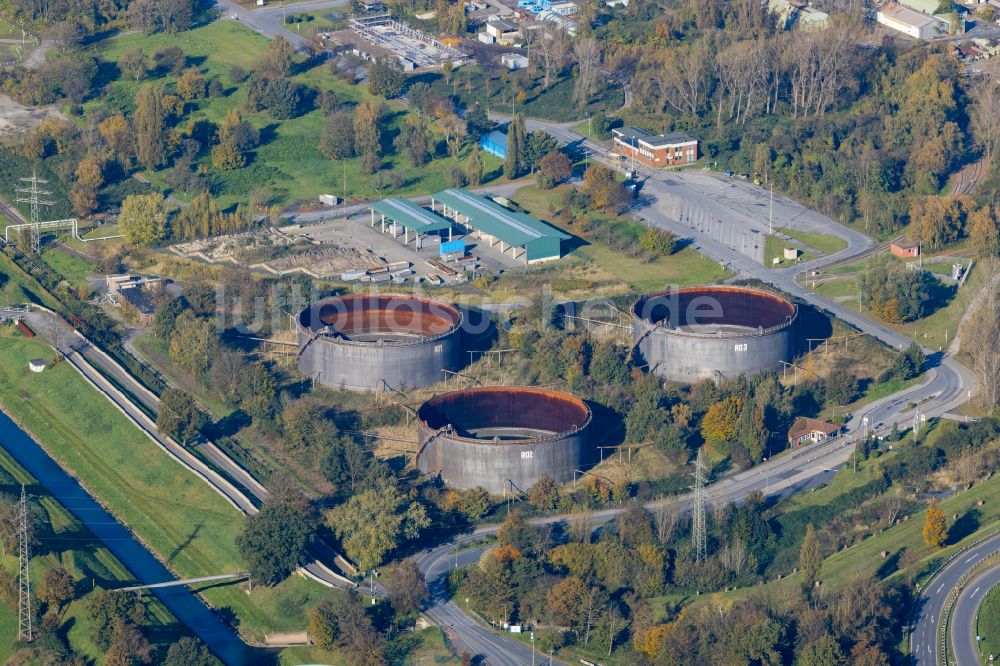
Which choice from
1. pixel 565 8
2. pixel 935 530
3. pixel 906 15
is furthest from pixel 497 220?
pixel 906 15

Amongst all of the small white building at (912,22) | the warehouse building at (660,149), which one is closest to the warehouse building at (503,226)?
the warehouse building at (660,149)

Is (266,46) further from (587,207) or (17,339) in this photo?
(17,339)

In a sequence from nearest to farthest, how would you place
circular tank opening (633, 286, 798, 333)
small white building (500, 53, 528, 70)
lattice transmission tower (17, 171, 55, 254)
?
1. circular tank opening (633, 286, 798, 333)
2. lattice transmission tower (17, 171, 55, 254)
3. small white building (500, 53, 528, 70)

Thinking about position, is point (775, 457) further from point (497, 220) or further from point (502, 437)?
point (497, 220)

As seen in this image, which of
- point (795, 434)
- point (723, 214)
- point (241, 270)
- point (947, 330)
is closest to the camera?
point (795, 434)

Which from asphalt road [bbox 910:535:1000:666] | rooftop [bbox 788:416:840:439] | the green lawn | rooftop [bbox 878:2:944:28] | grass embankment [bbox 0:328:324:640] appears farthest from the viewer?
rooftop [bbox 878:2:944:28]

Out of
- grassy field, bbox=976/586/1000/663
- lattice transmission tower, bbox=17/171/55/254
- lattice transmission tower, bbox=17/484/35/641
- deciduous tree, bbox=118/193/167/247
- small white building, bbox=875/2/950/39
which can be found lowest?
lattice transmission tower, bbox=17/171/55/254

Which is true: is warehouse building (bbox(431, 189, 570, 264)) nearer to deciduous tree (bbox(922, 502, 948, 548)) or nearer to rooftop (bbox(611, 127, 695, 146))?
rooftop (bbox(611, 127, 695, 146))

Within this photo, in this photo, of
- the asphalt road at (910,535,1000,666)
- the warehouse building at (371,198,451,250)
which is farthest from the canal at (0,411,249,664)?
the warehouse building at (371,198,451,250)

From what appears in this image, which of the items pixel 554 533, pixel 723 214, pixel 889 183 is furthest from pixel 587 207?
pixel 554 533
